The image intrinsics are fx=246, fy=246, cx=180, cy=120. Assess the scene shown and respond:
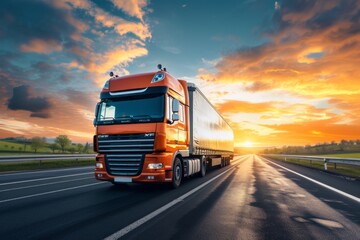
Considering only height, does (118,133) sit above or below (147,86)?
below

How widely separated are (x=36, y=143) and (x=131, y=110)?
94547 millimetres

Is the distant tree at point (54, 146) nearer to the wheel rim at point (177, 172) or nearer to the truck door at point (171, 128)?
the wheel rim at point (177, 172)

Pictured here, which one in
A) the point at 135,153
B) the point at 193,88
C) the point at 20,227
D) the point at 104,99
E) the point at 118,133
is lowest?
the point at 20,227

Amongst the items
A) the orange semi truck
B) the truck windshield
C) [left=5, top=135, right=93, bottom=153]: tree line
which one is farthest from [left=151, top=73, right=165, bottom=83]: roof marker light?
[left=5, top=135, right=93, bottom=153]: tree line

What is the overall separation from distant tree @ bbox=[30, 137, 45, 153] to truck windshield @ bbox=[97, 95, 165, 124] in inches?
3438

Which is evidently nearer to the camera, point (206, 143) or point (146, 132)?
point (146, 132)

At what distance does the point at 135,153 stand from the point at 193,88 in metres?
4.66

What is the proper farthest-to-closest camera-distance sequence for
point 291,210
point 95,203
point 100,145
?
point 100,145 → point 95,203 → point 291,210

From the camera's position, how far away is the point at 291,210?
18.5ft

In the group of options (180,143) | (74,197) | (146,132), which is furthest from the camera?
(180,143)

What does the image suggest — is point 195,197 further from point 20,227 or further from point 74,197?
point 20,227

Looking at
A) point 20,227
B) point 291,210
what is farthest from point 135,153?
point 291,210

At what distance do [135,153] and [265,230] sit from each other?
4.62 meters

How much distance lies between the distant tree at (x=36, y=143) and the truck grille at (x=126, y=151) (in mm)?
87649
